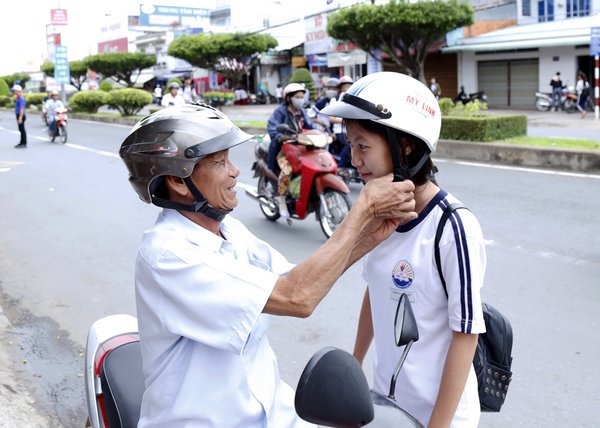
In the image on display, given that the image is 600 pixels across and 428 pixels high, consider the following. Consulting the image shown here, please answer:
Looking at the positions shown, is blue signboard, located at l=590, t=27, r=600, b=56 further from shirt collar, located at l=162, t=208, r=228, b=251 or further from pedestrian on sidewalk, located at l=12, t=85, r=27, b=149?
shirt collar, located at l=162, t=208, r=228, b=251

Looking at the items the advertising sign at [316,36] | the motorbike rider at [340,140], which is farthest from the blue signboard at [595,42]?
the advertising sign at [316,36]

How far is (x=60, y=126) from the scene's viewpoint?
792 inches

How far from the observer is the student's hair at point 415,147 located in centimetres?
192

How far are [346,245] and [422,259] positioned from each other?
27 centimetres

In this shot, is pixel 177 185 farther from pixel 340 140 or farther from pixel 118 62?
pixel 118 62

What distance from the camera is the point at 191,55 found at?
43.1 meters

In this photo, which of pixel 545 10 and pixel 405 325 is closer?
pixel 405 325

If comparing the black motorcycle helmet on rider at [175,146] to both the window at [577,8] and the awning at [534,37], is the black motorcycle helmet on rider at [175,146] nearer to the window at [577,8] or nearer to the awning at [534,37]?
the awning at [534,37]

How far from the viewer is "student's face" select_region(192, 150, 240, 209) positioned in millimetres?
1856

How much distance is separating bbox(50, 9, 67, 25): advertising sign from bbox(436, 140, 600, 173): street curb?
2797cm

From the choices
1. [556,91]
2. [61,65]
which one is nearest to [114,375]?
[556,91]

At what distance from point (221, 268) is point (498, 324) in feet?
2.56

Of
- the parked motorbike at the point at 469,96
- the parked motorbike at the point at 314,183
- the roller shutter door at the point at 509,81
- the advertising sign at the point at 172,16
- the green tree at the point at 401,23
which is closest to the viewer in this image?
the parked motorbike at the point at 314,183

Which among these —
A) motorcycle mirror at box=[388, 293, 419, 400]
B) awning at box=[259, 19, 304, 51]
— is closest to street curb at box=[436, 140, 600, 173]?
motorcycle mirror at box=[388, 293, 419, 400]
